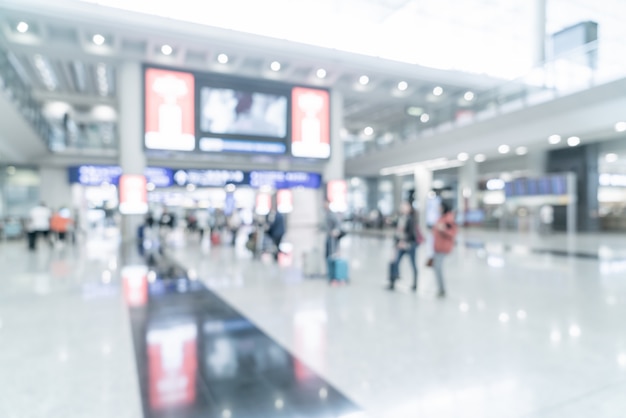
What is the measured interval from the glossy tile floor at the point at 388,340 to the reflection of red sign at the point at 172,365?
0.16 metres

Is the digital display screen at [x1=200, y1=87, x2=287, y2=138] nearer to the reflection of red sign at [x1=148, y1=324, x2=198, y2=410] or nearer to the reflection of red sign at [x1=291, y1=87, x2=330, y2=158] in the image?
the reflection of red sign at [x1=291, y1=87, x2=330, y2=158]

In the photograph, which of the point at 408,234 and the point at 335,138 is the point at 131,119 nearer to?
the point at 335,138

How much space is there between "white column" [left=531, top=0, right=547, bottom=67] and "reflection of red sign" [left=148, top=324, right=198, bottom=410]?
16.2 m

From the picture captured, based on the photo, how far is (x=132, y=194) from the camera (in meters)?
15.1

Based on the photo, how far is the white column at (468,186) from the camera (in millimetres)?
26703

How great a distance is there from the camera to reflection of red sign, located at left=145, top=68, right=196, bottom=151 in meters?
14.3

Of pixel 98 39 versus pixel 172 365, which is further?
pixel 98 39

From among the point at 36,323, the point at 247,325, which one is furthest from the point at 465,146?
the point at 36,323

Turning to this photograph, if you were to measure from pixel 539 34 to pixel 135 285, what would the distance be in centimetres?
1675

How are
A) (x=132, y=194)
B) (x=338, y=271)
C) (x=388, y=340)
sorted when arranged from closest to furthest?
1. (x=388, y=340)
2. (x=338, y=271)
3. (x=132, y=194)

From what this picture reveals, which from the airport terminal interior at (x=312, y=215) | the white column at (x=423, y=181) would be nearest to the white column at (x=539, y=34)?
the airport terminal interior at (x=312, y=215)

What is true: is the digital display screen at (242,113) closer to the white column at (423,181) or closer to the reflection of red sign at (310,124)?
the reflection of red sign at (310,124)

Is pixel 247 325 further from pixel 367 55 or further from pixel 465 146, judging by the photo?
pixel 465 146

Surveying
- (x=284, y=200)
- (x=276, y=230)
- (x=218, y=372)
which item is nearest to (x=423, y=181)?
(x=284, y=200)
